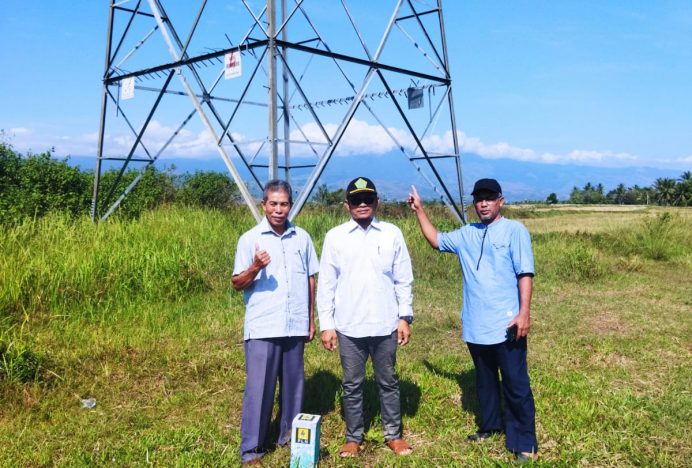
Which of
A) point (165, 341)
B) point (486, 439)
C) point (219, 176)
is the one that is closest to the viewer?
point (486, 439)

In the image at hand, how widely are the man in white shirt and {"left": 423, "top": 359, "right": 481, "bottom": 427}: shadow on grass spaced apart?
3.53 ft

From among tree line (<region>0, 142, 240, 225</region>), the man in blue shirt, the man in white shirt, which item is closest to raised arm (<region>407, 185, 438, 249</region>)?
the man in blue shirt

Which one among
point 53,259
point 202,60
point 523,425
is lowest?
point 523,425

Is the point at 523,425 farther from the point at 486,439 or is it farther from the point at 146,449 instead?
the point at 146,449

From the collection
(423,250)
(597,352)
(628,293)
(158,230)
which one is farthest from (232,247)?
(628,293)

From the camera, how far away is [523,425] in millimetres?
3449

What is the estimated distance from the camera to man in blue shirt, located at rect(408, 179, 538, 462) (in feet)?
11.0

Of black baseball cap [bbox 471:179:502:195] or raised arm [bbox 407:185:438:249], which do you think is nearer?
black baseball cap [bbox 471:179:502:195]

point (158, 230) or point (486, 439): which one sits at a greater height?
point (158, 230)

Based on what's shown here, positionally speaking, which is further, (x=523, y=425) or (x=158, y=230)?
(x=158, y=230)

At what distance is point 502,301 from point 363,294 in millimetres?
840

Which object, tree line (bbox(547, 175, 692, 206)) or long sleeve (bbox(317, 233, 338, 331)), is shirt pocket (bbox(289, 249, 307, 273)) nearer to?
long sleeve (bbox(317, 233, 338, 331))

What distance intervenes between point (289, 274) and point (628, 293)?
6.88 meters

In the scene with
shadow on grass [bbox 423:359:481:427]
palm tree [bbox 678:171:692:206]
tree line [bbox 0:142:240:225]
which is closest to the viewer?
shadow on grass [bbox 423:359:481:427]
